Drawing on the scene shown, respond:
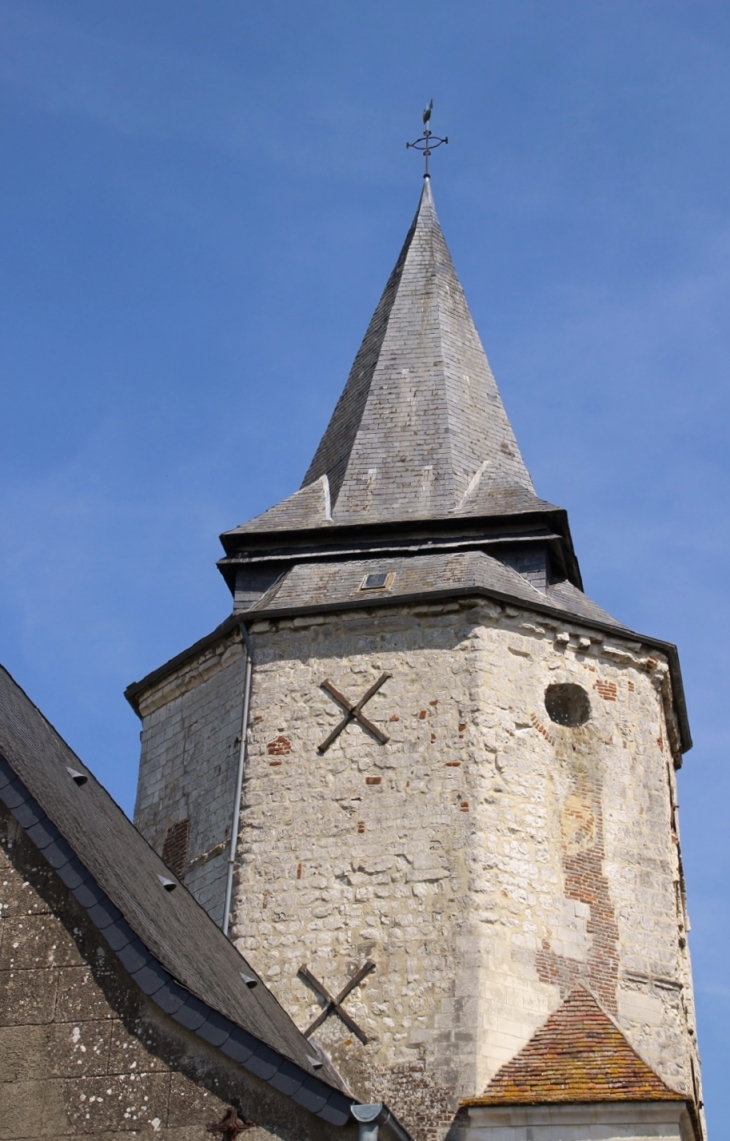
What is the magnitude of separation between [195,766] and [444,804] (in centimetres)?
264

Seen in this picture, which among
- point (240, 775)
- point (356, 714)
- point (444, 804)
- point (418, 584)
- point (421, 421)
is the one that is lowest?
point (444, 804)

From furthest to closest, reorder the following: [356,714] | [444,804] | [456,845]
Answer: [356,714] → [444,804] → [456,845]

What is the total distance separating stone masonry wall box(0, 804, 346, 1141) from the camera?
8.55m

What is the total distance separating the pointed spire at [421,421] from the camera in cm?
1622

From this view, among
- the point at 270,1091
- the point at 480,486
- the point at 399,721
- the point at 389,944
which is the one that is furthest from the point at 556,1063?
the point at 480,486

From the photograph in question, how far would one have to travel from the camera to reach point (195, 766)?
→ 14922 mm

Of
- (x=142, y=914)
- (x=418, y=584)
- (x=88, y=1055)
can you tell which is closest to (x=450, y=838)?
(x=418, y=584)

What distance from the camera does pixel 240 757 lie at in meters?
14.3

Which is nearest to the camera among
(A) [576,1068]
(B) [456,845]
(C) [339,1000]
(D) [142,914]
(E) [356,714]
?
(D) [142,914]

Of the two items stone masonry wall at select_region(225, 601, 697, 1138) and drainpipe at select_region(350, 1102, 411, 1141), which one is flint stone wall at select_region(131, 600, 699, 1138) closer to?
stone masonry wall at select_region(225, 601, 697, 1138)

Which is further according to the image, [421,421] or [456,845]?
[421,421]

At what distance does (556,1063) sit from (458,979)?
37.2 inches

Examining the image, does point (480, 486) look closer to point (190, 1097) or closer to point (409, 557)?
point (409, 557)

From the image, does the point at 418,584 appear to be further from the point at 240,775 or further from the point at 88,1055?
the point at 88,1055
